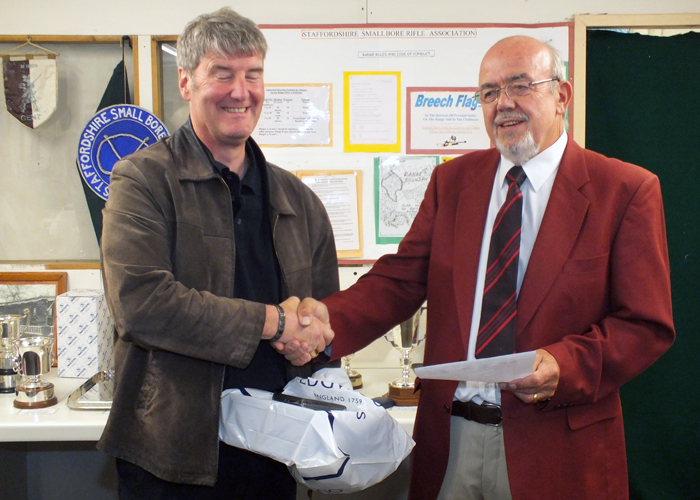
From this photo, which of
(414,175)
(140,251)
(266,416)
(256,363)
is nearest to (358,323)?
(256,363)

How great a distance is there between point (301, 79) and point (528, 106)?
49.4 inches

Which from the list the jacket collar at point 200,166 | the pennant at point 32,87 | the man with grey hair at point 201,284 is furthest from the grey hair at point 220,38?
the pennant at point 32,87

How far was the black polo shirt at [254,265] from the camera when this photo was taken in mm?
1456

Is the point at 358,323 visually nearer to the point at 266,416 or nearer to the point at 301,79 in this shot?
the point at 266,416

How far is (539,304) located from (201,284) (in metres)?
0.76

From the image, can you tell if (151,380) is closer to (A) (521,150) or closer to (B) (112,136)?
(A) (521,150)

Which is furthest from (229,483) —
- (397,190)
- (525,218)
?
(397,190)

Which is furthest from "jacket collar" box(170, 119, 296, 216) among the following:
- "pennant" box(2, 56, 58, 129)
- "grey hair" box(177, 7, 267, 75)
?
"pennant" box(2, 56, 58, 129)

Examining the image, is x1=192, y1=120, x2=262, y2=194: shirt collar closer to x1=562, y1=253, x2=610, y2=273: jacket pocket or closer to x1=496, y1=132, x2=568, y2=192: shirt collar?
x1=496, y1=132, x2=568, y2=192: shirt collar

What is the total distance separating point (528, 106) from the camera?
144cm

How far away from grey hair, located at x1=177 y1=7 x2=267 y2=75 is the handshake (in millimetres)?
603

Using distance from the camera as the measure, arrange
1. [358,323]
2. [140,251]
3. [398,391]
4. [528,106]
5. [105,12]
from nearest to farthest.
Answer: [140,251] → [528,106] → [358,323] → [398,391] → [105,12]

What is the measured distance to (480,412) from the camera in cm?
138

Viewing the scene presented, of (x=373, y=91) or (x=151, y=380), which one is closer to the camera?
(x=151, y=380)
